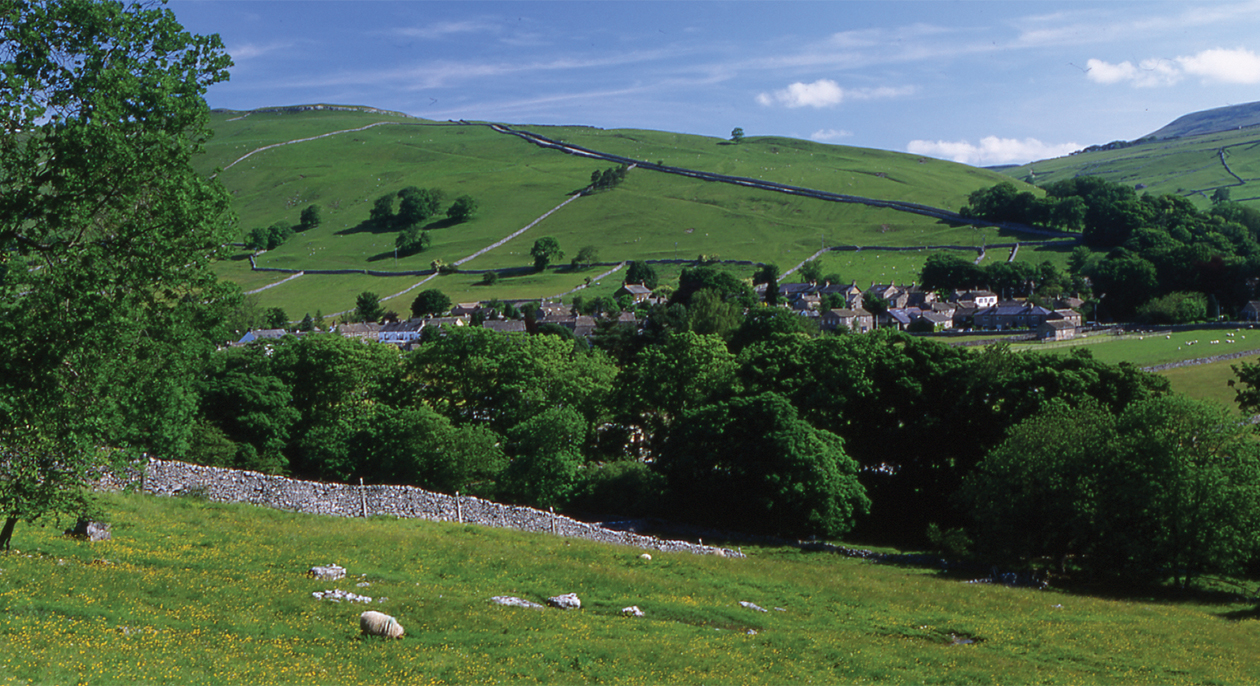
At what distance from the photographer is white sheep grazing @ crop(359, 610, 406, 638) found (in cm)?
1645

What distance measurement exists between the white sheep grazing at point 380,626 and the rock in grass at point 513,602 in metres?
3.81

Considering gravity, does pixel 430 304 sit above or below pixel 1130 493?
above

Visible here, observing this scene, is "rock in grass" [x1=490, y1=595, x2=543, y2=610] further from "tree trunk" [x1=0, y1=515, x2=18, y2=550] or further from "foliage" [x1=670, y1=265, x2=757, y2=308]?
"foliage" [x1=670, y1=265, x2=757, y2=308]

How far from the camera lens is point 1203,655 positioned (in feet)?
72.9

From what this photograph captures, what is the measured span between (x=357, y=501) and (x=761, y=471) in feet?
60.7

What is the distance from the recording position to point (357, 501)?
33156mm

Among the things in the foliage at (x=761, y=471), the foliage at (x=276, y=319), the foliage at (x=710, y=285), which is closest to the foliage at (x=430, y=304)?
the foliage at (x=276, y=319)

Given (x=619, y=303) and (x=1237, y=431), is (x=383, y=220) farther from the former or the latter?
(x=1237, y=431)

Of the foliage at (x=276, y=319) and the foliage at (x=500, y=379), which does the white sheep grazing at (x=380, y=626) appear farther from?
the foliage at (x=276, y=319)

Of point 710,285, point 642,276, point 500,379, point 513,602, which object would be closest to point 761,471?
point 500,379

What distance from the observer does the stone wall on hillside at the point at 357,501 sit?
32.1 m

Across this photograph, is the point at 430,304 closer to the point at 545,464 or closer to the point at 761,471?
the point at 545,464

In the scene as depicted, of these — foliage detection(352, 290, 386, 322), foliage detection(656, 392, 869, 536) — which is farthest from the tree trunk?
foliage detection(352, 290, 386, 322)

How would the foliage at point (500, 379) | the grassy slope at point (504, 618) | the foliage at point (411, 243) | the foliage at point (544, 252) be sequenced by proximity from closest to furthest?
1. the grassy slope at point (504, 618)
2. the foliage at point (500, 379)
3. the foliage at point (544, 252)
4. the foliage at point (411, 243)
